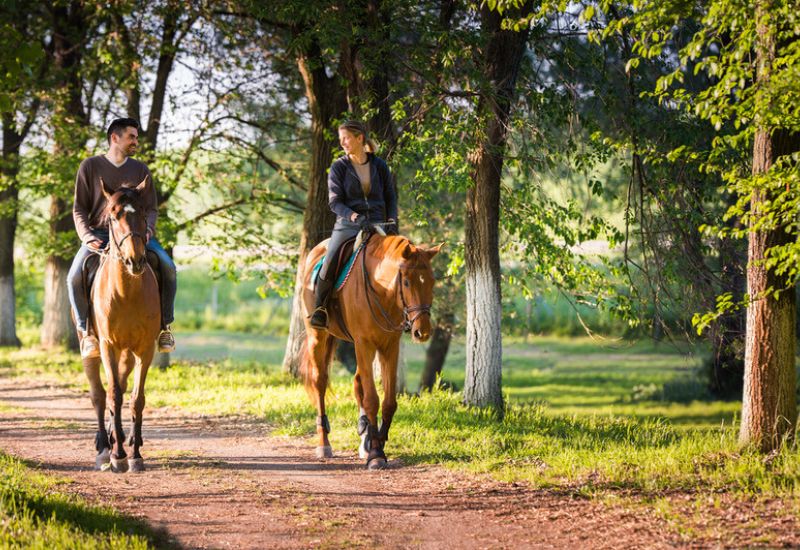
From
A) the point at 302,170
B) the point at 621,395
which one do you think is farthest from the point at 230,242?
the point at 621,395

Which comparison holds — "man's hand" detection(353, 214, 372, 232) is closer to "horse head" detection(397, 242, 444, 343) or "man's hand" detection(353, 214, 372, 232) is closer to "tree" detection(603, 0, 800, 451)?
"horse head" detection(397, 242, 444, 343)

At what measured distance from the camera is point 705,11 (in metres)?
7.84

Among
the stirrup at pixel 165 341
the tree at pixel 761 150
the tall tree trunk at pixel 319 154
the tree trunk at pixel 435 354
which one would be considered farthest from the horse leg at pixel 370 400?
the tree trunk at pixel 435 354

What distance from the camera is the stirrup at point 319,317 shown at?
31.5 ft

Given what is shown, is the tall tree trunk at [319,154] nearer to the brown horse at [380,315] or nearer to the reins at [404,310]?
the brown horse at [380,315]

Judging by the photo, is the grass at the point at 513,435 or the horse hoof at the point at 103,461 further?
the horse hoof at the point at 103,461

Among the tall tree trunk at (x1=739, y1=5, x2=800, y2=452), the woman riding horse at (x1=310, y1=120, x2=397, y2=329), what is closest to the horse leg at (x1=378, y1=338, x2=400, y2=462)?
the woman riding horse at (x1=310, y1=120, x2=397, y2=329)

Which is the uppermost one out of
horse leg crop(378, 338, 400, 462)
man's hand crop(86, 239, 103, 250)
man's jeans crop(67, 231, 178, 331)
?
man's hand crop(86, 239, 103, 250)

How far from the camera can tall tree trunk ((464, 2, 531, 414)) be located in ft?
38.3

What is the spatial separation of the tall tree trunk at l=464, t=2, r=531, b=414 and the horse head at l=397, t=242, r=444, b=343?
353 cm

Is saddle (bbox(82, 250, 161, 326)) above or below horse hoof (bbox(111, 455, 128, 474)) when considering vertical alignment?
above

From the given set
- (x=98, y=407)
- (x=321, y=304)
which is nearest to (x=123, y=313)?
(x=98, y=407)

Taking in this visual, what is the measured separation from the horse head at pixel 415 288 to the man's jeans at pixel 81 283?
2318mm

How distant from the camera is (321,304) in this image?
959 cm
